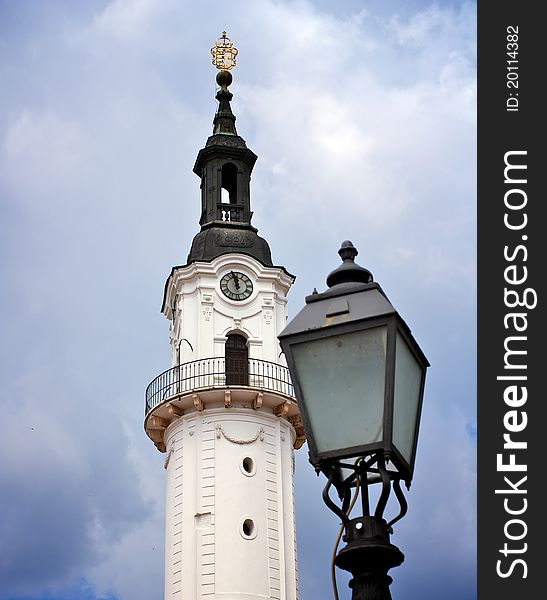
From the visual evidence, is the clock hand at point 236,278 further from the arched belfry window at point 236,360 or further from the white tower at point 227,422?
the arched belfry window at point 236,360

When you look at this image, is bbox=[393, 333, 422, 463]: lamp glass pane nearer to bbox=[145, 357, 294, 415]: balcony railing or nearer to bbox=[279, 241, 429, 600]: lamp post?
bbox=[279, 241, 429, 600]: lamp post

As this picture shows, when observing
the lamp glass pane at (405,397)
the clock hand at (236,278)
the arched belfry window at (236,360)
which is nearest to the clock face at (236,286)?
the clock hand at (236,278)

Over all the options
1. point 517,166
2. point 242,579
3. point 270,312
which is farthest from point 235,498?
point 517,166

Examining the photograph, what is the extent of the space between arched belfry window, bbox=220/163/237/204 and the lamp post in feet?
155

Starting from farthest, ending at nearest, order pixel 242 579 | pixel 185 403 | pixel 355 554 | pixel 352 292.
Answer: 1. pixel 185 403
2. pixel 242 579
3. pixel 352 292
4. pixel 355 554

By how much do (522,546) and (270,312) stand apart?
42.5m

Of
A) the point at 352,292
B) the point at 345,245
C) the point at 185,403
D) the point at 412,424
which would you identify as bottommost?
the point at 412,424

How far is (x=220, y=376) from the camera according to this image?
48.8 meters

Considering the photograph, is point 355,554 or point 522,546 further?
point 522,546

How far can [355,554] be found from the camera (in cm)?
785

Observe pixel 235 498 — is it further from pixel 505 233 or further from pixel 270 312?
pixel 505 233

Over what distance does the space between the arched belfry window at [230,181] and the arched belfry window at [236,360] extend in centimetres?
741

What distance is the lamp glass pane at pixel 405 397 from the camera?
7949mm

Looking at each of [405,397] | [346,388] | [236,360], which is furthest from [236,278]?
[346,388]
